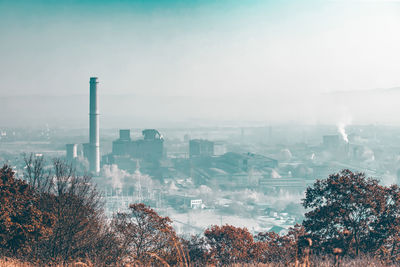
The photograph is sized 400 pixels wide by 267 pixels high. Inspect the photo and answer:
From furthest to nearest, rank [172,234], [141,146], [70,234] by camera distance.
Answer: [141,146] < [172,234] < [70,234]

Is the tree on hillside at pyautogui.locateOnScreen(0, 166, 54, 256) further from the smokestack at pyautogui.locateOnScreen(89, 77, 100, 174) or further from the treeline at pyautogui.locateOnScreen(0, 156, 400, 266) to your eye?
the smokestack at pyautogui.locateOnScreen(89, 77, 100, 174)

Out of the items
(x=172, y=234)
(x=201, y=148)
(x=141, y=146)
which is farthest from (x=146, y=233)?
(x=201, y=148)

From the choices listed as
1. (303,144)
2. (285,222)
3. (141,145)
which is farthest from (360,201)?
(303,144)

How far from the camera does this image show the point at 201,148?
247 feet

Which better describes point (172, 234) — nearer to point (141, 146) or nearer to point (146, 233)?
point (146, 233)

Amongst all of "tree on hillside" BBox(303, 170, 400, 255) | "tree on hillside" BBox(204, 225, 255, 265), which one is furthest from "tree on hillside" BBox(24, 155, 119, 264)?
"tree on hillside" BBox(303, 170, 400, 255)

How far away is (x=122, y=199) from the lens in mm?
52188

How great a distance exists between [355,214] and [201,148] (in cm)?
6769

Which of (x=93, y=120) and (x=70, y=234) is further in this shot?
(x=93, y=120)

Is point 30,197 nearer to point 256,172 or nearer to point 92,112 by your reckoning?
point 92,112

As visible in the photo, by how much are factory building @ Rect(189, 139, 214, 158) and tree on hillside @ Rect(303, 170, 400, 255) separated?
6688 cm

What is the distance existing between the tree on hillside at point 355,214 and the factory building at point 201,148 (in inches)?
2633

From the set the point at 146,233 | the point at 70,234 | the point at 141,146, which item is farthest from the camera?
the point at 141,146

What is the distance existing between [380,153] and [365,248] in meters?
68.6
